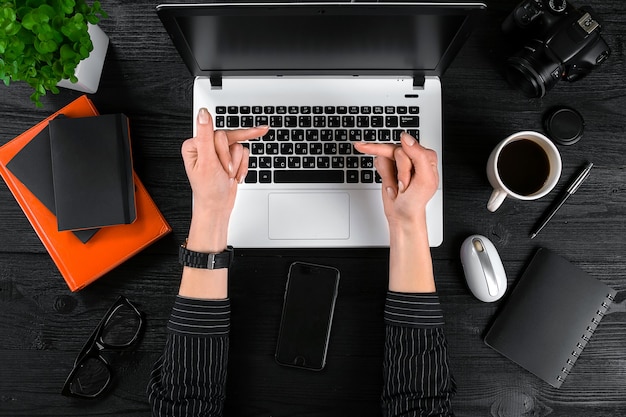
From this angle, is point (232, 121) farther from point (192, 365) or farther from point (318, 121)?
point (192, 365)

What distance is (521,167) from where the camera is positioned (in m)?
0.84

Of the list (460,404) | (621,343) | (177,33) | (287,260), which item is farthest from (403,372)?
(177,33)

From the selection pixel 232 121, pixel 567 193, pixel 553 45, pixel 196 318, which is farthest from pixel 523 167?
pixel 196 318

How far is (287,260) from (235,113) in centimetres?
29

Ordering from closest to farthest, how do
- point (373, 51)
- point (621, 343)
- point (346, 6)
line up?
point (346, 6)
point (373, 51)
point (621, 343)

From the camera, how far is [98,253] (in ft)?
2.74

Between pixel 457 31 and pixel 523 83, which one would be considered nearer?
pixel 457 31

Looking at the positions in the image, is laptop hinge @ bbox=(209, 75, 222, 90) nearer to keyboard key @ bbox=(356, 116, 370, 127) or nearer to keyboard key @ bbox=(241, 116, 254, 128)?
keyboard key @ bbox=(241, 116, 254, 128)

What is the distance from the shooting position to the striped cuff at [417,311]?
80 centimetres

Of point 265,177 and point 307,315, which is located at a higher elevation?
point 265,177

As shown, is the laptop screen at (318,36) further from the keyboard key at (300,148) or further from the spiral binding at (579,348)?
the spiral binding at (579,348)

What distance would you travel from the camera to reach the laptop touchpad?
2.76ft

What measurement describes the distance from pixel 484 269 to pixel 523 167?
20cm

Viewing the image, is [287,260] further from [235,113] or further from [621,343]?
[621,343]
